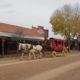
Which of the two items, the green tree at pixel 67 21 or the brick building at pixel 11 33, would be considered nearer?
the brick building at pixel 11 33

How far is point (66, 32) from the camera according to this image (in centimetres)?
4834

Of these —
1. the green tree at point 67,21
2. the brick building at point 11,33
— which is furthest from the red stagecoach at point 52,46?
the green tree at point 67,21

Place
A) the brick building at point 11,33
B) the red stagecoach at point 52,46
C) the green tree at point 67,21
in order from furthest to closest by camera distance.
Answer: the green tree at point 67,21 < the brick building at point 11,33 < the red stagecoach at point 52,46

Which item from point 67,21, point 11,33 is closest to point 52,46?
point 11,33

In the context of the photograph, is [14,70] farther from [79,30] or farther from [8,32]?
[79,30]

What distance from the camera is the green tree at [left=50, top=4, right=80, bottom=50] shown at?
46844 millimetres

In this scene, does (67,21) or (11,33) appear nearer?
(11,33)

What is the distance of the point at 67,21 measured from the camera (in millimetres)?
47125

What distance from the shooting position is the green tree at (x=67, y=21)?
46.8m

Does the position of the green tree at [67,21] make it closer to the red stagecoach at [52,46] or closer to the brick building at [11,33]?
the brick building at [11,33]

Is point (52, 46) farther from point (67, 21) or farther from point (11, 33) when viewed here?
point (67, 21)

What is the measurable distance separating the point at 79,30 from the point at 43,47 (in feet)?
72.8

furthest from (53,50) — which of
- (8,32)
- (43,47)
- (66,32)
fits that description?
(66,32)

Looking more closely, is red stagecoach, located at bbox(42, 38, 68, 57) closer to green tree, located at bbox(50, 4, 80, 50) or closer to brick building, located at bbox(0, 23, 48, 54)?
brick building, located at bbox(0, 23, 48, 54)
